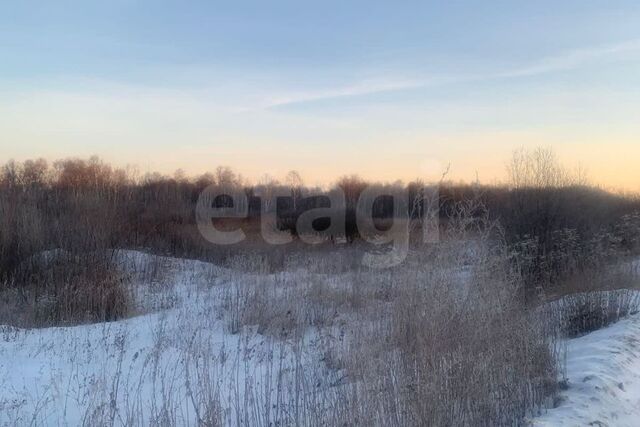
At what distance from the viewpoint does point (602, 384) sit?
194 inches

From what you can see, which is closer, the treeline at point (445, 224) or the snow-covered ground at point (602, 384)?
the snow-covered ground at point (602, 384)

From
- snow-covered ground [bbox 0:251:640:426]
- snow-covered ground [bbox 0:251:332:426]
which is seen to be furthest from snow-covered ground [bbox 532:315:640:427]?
snow-covered ground [bbox 0:251:332:426]

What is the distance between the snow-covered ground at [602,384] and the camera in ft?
14.1

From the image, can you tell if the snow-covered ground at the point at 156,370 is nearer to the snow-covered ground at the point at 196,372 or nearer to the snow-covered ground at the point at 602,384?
the snow-covered ground at the point at 196,372

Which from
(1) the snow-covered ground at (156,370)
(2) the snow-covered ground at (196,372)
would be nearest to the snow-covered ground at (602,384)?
(2) the snow-covered ground at (196,372)

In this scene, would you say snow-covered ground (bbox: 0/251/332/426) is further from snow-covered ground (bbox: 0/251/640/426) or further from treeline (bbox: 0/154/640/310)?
treeline (bbox: 0/154/640/310)

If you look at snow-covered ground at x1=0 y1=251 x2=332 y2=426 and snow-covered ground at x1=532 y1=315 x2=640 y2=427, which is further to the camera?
snow-covered ground at x1=0 y1=251 x2=332 y2=426

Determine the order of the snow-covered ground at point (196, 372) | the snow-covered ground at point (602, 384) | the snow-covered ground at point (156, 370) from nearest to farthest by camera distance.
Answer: the snow-covered ground at point (602, 384) < the snow-covered ground at point (196, 372) < the snow-covered ground at point (156, 370)

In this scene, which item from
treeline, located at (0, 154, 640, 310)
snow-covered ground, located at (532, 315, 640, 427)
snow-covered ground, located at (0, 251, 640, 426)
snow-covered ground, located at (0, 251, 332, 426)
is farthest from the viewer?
treeline, located at (0, 154, 640, 310)

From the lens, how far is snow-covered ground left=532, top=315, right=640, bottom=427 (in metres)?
4.29

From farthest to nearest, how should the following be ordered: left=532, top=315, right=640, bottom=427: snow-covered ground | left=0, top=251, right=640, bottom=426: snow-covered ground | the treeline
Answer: the treeline → left=0, top=251, right=640, bottom=426: snow-covered ground → left=532, top=315, right=640, bottom=427: snow-covered ground

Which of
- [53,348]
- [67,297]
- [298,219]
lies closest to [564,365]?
[53,348]

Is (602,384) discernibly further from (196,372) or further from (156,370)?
(156,370)

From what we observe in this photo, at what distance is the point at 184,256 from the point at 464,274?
14027 mm
